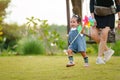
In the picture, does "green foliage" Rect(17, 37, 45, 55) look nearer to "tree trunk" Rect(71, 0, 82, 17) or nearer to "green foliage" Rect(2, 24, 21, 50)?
"tree trunk" Rect(71, 0, 82, 17)

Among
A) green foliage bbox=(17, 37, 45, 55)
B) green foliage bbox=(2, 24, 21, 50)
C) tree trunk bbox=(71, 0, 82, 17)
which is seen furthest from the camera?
green foliage bbox=(2, 24, 21, 50)

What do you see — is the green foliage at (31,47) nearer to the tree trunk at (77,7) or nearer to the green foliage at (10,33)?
the tree trunk at (77,7)

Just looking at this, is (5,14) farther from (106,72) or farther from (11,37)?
(106,72)

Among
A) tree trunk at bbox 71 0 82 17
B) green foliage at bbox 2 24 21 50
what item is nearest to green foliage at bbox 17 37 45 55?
tree trunk at bbox 71 0 82 17

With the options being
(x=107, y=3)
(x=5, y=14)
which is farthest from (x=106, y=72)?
(x=5, y=14)

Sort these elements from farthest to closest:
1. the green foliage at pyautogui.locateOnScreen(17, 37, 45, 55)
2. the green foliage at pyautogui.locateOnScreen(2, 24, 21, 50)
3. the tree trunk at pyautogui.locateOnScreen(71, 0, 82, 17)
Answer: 1. the green foliage at pyautogui.locateOnScreen(2, 24, 21, 50)
2. the tree trunk at pyautogui.locateOnScreen(71, 0, 82, 17)
3. the green foliage at pyautogui.locateOnScreen(17, 37, 45, 55)

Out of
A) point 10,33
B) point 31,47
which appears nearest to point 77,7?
point 31,47

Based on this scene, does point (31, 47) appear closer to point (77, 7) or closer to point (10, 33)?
point (77, 7)

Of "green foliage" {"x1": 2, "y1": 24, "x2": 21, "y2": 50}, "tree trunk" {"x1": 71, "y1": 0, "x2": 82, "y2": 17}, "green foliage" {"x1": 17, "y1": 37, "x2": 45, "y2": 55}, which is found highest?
"tree trunk" {"x1": 71, "y1": 0, "x2": 82, "y2": 17}

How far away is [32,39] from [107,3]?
6.10m

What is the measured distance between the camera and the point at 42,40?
45.5 feet

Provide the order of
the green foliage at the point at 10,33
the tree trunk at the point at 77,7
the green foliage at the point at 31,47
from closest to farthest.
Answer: the green foliage at the point at 31,47 < the tree trunk at the point at 77,7 < the green foliage at the point at 10,33

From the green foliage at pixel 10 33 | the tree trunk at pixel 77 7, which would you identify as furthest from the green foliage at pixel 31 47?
the green foliage at pixel 10 33

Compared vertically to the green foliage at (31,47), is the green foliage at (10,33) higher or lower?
higher
